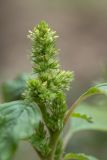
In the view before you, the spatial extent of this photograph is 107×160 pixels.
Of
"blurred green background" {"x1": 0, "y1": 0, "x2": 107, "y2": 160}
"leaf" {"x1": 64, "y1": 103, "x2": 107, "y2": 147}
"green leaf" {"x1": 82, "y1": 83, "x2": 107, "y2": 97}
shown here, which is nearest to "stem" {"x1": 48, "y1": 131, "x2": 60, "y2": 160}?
"green leaf" {"x1": 82, "y1": 83, "x2": 107, "y2": 97}

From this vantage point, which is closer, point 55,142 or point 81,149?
point 55,142

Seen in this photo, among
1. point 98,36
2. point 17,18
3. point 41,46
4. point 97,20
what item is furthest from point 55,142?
point 17,18

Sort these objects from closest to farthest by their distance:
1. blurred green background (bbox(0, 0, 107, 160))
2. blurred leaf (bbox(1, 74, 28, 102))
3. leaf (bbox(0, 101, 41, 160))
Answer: leaf (bbox(0, 101, 41, 160)), blurred leaf (bbox(1, 74, 28, 102)), blurred green background (bbox(0, 0, 107, 160))

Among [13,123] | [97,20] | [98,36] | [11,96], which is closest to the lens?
[13,123]

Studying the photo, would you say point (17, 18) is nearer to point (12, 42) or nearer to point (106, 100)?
point (12, 42)

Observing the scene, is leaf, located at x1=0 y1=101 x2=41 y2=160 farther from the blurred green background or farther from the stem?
the blurred green background

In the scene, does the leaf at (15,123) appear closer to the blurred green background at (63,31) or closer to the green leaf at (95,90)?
the green leaf at (95,90)
